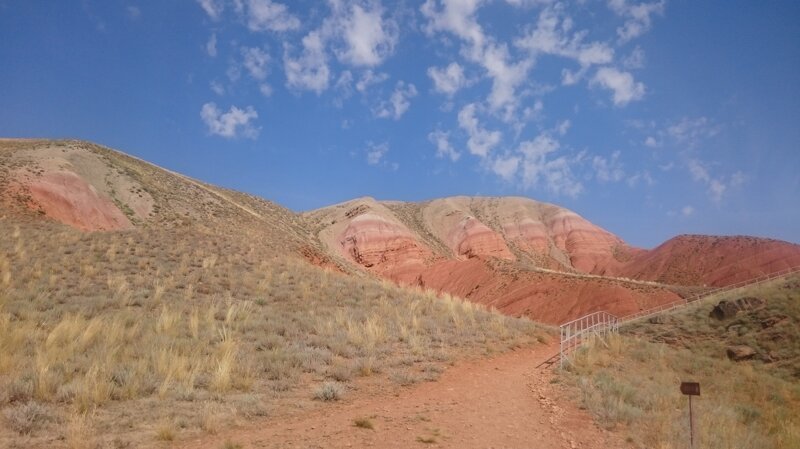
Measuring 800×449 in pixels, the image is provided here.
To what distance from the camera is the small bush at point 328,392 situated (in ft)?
25.6

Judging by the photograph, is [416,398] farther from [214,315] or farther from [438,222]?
[438,222]

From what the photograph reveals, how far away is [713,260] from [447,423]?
250 feet

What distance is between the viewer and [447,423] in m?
7.09

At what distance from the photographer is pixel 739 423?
986 cm

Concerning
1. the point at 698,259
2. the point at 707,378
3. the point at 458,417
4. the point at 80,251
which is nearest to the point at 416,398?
the point at 458,417

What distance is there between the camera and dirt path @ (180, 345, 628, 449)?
618 centimetres

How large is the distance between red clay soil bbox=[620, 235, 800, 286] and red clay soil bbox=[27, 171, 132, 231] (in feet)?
231

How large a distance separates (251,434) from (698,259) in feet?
262

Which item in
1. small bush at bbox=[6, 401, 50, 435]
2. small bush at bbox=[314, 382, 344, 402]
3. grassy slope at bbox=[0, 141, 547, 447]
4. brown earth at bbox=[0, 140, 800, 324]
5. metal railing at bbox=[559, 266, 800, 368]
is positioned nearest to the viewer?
small bush at bbox=[6, 401, 50, 435]

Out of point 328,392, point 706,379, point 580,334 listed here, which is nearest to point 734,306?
point 706,379

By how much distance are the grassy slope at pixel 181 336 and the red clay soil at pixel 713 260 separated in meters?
60.7

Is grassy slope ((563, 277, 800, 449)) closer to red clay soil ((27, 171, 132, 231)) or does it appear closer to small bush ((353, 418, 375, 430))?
small bush ((353, 418, 375, 430))

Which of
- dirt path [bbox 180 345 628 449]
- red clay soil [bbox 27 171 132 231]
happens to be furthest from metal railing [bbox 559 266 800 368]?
red clay soil [bbox 27 171 132 231]

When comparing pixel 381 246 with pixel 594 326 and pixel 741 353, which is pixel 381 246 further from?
pixel 741 353
